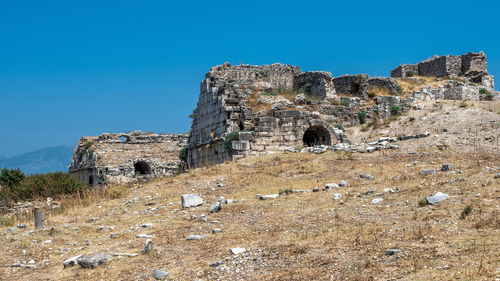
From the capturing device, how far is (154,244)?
999cm

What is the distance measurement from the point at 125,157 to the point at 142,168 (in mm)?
A: 1995

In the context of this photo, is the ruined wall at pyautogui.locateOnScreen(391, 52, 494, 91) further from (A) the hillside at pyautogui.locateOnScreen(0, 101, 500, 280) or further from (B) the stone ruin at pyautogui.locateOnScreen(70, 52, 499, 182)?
(A) the hillside at pyautogui.locateOnScreen(0, 101, 500, 280)

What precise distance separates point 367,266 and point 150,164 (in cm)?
2853

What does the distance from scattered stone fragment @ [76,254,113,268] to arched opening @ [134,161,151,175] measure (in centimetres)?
2551

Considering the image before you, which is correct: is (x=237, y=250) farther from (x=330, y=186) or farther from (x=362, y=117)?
(x=362, y=117)

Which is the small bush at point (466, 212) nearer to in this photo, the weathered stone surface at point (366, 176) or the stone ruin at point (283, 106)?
the weathered stone surface at point (366, 176)

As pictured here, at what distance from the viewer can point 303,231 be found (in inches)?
371

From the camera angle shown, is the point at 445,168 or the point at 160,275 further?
the point at 445,168

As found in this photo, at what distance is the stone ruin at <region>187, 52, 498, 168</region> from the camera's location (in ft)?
71.1

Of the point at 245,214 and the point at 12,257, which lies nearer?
the point at 12,257

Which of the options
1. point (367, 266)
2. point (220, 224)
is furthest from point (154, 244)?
point (367, 266)

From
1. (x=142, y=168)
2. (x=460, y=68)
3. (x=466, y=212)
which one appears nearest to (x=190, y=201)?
(x=466, y=212)

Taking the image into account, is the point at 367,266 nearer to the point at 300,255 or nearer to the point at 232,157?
the point at 300,255

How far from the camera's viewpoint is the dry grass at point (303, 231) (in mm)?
7215
